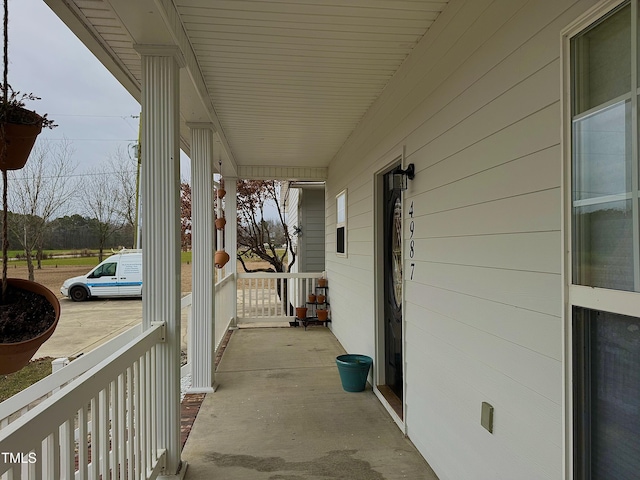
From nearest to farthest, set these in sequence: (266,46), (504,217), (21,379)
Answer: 1. (504,217)
2. (266,46)
3. (21,379)

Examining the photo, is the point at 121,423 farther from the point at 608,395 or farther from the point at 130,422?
the point at 608,395

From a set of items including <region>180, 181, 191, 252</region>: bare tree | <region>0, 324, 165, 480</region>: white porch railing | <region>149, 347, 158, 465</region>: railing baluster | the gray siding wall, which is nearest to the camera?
<region>0, 324, 165, 480</region>: white porch railing

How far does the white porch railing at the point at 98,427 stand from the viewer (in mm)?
1069

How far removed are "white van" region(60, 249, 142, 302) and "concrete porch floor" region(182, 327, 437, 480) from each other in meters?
7.99

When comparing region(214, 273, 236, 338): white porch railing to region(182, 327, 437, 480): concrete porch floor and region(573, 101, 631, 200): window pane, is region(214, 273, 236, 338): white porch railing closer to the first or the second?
region(182, 327, 437, 480): concrete porch floor

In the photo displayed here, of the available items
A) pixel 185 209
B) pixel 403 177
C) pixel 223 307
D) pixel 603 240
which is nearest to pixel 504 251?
pixel 603 240

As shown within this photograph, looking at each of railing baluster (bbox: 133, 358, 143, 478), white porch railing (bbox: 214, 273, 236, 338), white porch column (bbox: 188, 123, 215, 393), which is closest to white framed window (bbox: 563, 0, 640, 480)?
railing baluster (bbox: 133, 358, 143, 478)

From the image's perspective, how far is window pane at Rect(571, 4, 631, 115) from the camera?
1118 mm

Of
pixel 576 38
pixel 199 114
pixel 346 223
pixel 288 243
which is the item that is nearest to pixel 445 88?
pixel 576 38

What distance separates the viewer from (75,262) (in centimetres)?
279

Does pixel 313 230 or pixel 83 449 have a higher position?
pixel 313 230

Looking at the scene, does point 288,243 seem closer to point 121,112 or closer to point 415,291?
point 121,112

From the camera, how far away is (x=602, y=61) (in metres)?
1.20

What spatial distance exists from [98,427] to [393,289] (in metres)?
2.54
